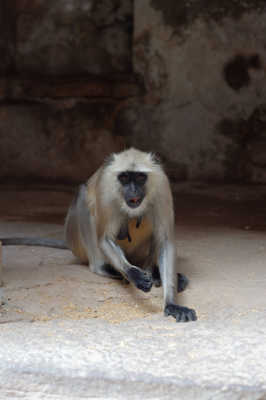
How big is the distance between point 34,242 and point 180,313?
215cm

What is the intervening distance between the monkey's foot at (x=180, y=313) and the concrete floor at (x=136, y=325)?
47 millimetres

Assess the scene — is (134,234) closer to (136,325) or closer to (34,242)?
(136,325)

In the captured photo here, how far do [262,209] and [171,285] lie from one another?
3353 mm

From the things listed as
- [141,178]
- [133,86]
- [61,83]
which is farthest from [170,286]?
[61,83]

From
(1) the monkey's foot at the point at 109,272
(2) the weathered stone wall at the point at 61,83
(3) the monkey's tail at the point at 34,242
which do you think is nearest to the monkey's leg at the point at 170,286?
(1) the monkey's foot at the point at 109,272

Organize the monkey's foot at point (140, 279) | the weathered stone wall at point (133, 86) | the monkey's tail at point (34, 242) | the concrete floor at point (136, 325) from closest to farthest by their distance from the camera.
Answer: the concrete floor at point (136, 325)
the monkey's foot at point (140, 279)
the monkey's tail at point (34, 242)
the weathered stone wall at point (133, 86)

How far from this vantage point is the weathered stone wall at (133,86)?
7.95 meters

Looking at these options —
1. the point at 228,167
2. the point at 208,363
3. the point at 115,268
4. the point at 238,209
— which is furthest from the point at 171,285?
the point at 228,167

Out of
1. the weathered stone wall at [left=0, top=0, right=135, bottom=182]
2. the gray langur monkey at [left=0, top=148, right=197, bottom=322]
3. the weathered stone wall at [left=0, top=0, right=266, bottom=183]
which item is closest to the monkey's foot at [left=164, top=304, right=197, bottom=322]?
the gray langur monkey at [left=0, top=148, right=197, bottom=322]

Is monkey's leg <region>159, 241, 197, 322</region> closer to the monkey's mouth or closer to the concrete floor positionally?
the concrete floor

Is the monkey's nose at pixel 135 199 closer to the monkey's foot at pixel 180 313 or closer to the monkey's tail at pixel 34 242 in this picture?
the monkey's foot at pixel 180 313

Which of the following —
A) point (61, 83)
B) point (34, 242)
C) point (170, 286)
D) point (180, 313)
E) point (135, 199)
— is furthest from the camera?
point (61, 83)

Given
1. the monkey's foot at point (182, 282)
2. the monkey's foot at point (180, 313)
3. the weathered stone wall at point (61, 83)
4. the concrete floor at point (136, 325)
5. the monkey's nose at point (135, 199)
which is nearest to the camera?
the concrete floor at point (136, 325)

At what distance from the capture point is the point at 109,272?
457cm
